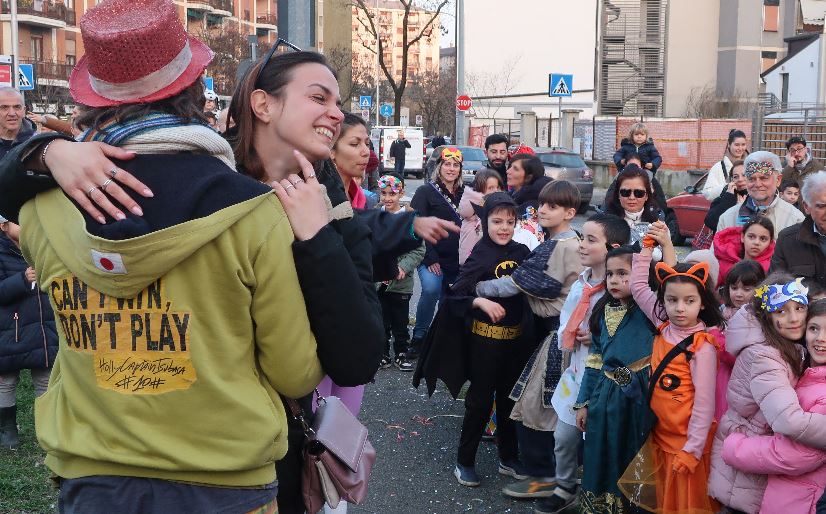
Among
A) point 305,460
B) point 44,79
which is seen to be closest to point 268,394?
point 305,460

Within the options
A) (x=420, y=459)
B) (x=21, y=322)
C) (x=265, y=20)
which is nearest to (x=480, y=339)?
(x=420, y=459)

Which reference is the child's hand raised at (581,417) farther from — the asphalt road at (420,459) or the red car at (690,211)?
the red car at (690,211)

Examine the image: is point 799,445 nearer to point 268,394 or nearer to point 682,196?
point 268,394

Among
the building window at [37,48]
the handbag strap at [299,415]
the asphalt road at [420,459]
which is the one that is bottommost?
the asphalt road at [420,459]

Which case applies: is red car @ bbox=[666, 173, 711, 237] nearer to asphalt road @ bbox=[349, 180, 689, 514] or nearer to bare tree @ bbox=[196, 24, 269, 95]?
asphalt road @ bbox=[349, 180, 689, 514]

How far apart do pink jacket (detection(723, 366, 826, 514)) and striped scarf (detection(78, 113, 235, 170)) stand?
9.24 ft

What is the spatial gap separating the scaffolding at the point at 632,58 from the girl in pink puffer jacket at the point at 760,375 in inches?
2030

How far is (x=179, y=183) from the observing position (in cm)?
210

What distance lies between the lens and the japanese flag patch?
6.69ft

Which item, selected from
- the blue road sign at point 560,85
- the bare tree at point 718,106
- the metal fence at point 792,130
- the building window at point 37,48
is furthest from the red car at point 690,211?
the building window at point 37,48

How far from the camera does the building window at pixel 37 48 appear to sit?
55.4 m

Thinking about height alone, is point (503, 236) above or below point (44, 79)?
below

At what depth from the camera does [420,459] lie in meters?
6.23

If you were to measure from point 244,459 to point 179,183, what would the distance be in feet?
2.06
